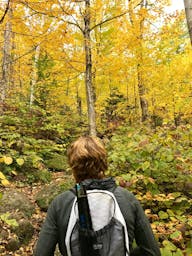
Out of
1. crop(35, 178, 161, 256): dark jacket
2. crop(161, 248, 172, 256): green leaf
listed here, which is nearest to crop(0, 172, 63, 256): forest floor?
crop(161, 248, 172, 256): green leaf

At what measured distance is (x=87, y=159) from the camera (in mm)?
1734

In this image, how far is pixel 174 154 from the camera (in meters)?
4.40

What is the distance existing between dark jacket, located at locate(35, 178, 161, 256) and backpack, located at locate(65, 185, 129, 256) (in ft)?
0.17

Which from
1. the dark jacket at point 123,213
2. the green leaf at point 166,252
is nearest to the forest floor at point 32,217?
the green leaf at point 166,252

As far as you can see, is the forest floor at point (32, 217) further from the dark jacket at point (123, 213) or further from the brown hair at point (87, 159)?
the brown hair at point (87, 159)

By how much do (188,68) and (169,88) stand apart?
5.34 ft

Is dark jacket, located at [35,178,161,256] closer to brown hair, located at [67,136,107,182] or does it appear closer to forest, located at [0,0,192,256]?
brown hair, located at [67,136,107,182]

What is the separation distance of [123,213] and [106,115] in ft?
44.1

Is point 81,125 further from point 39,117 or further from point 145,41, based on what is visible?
point 145,41

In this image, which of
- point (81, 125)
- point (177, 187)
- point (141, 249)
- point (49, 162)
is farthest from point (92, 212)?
point (81, 125)

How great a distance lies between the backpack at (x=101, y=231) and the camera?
4.99 ft

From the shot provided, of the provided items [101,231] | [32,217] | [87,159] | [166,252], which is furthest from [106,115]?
[101,231]

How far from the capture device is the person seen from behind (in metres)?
1.64

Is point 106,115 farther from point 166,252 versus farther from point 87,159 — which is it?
point 87,159
